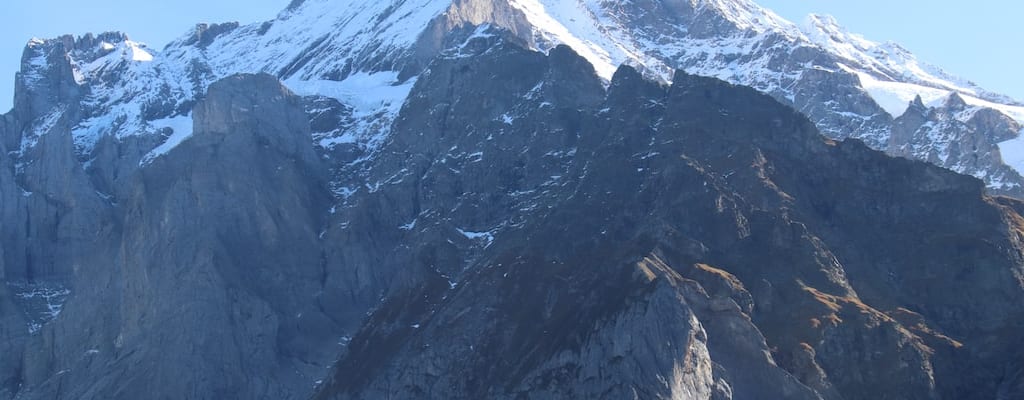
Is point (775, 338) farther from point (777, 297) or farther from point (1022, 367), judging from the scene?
point (1022, 367)

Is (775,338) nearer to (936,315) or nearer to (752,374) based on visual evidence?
(752,374)

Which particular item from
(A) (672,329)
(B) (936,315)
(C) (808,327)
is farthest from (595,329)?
(B) (936,315)

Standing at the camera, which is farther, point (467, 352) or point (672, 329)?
point (467, 352)

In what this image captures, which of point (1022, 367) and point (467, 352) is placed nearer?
point (1022, 367)

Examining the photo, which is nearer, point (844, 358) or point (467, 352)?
point (844, 358)

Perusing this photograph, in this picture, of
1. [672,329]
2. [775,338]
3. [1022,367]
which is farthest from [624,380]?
[1022,367]

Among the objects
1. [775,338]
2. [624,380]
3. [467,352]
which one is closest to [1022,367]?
[775,338]

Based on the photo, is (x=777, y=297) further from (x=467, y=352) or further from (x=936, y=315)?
(x=467, y=352)
